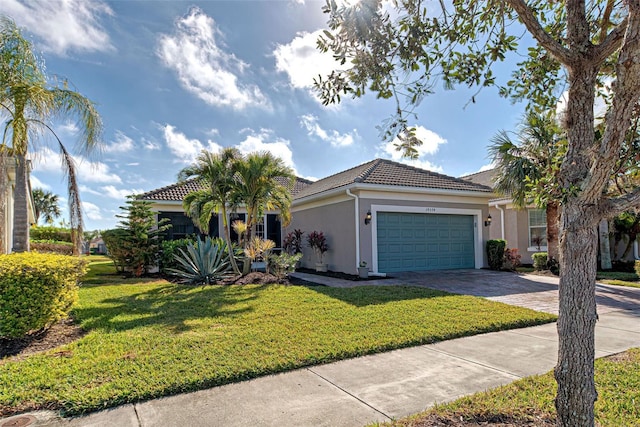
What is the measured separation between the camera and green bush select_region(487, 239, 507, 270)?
49.2ft

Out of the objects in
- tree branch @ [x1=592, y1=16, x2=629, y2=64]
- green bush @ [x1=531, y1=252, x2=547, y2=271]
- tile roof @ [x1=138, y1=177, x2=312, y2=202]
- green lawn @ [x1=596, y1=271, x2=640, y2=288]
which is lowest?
green lawn @ [x1=596, y1=271, x2=640, y2=288]

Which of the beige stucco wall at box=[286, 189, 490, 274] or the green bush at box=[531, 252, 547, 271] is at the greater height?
the beige stucco wall at box=[286, 189, 490, 274]

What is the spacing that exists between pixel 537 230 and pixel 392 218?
8.67 metres

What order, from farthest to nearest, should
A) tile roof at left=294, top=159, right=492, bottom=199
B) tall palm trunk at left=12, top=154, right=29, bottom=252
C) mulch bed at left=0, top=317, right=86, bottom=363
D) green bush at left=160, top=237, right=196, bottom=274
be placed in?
1. green bush at left=160, top=237, right=196, bottom=274
2. tile roof at left=294, top=159, right=492, bottom=199
3. tall palm trunk at left=12, top=154, right=29, bottom=252
4. mulch bed at left=0, top=317, right=86, bottom=363

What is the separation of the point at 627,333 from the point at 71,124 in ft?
39.4

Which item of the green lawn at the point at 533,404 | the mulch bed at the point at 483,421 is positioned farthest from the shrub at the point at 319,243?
the mulch bed at the point at 483,421

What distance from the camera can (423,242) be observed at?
47.0ft

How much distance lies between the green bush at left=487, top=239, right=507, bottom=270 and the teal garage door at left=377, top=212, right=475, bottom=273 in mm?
724

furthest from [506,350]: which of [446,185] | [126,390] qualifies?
[446,185]

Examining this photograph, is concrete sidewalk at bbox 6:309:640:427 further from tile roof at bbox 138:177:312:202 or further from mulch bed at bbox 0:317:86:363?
tile roof at bbox 138:177:312:202

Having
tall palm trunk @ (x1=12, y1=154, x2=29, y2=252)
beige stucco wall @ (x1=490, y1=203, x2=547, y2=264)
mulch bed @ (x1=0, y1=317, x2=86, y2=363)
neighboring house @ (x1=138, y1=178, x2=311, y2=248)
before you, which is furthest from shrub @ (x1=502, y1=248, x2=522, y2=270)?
tall palm trunk @ (x1=12, y1=154, x2=29, y2=252)

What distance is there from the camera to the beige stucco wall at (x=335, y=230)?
13.2 meters

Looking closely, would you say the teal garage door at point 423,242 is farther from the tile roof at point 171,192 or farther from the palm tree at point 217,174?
the tile roof at point 171,192

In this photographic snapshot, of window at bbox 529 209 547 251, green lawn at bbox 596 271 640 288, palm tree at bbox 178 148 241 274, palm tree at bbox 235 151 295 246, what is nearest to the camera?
green lawn at bbox 596 271 640 288
